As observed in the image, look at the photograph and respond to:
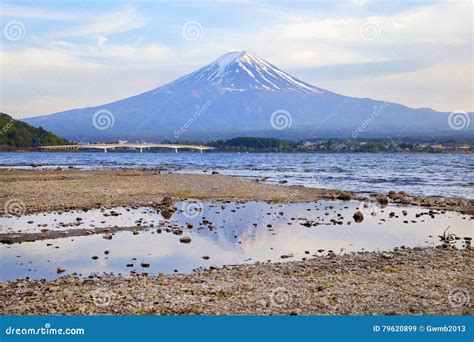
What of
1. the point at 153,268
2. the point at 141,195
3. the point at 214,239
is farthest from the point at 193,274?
the point at 141,195

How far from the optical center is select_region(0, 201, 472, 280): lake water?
12453 millimetres

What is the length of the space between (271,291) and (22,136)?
347ft

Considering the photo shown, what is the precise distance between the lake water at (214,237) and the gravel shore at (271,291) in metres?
1.19

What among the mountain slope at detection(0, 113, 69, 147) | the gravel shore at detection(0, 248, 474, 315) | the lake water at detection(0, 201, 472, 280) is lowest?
the lake water at detection(0, 201, 472, 280)

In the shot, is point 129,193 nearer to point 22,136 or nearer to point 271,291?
point 271,291

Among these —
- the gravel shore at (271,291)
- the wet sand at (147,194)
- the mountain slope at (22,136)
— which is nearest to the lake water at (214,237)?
the gravel shore at (271,291)

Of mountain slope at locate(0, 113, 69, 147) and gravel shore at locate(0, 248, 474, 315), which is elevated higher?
mountain slope at locate(0, 113, 69, 147)

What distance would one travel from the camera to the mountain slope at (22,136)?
332 feet

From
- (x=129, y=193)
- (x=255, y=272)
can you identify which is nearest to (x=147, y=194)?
(x=129, y=193)

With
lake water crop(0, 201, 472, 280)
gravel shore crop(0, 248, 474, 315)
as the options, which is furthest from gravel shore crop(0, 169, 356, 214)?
gravel shore crop(0, 248, 474, 315)

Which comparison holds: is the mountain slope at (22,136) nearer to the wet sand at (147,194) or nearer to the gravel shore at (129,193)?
the gravel shore at (129,193)

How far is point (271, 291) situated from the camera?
9625 millimetres

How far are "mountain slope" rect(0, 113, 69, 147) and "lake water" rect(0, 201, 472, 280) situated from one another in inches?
3326

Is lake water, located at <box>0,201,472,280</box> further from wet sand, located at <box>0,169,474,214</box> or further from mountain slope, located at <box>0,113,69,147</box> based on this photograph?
mountain slope, located at <box>0,113,69,147</box>
